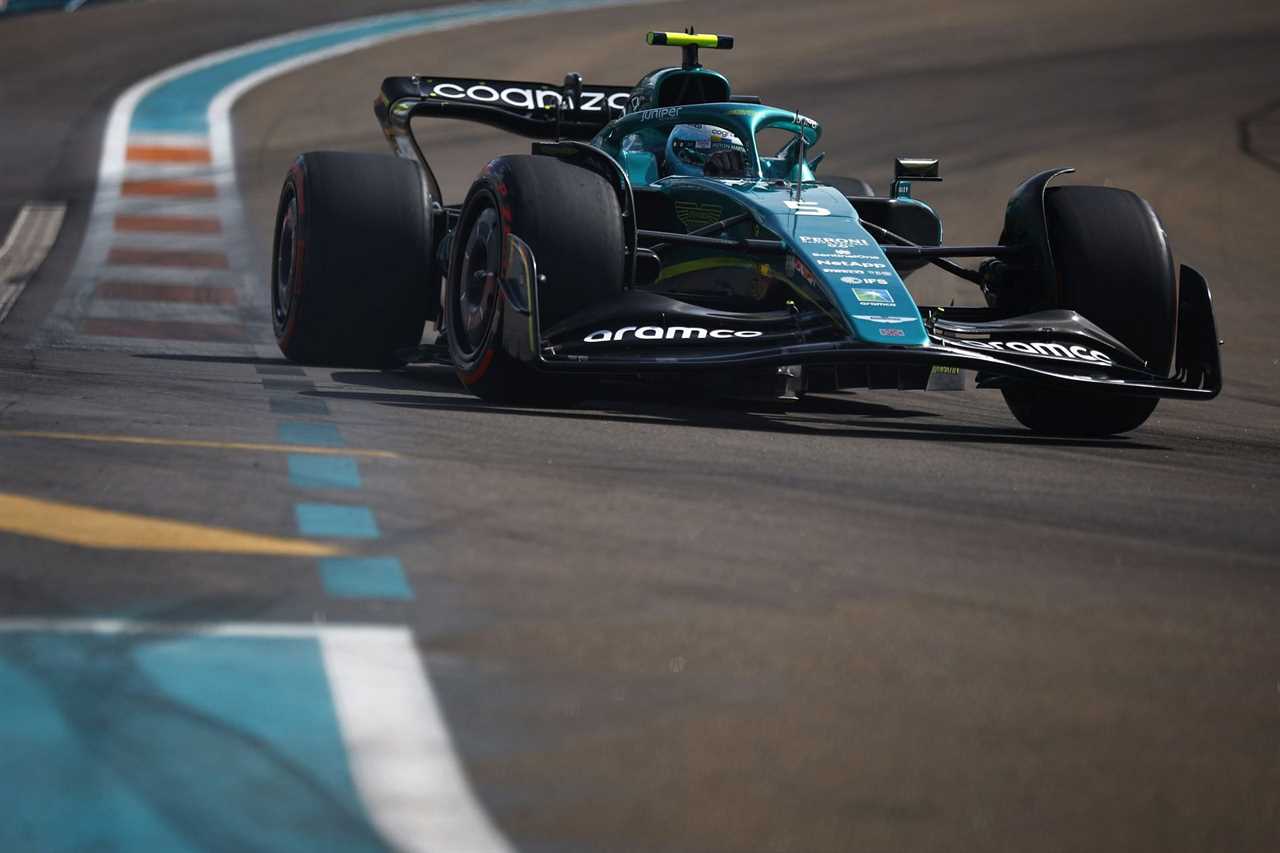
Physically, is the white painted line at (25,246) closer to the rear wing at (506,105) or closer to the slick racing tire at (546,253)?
the rear wing at (506,105)

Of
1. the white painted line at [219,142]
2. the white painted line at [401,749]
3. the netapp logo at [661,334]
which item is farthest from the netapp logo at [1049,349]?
the white painted line at [219,142]

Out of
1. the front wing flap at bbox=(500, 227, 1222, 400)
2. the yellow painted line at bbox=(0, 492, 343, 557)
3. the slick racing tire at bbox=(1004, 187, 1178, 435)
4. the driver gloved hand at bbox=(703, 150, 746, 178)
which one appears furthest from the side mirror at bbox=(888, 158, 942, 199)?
the yellow painted line at bbox=(0, 492, 343, 557)

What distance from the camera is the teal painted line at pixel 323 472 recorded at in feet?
15.4

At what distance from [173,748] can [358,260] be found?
6450mm

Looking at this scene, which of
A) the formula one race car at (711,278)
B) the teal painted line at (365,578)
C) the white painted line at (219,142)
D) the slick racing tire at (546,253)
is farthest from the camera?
the white painted line at (219,142)

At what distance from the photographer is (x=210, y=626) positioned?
3.14m

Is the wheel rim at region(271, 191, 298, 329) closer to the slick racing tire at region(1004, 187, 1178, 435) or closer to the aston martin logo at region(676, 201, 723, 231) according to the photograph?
the aston martin logo at region(676, 201, 723, 231)

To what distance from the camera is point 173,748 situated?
8.36 feet

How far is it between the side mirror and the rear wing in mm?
1949

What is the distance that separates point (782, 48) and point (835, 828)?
28977mm

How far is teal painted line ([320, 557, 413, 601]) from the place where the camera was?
3482 millimetres

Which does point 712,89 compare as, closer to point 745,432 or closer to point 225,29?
point 745,432

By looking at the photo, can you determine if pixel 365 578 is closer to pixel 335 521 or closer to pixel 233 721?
pixel 335 521

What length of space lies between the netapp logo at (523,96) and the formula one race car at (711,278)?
3.00ft
